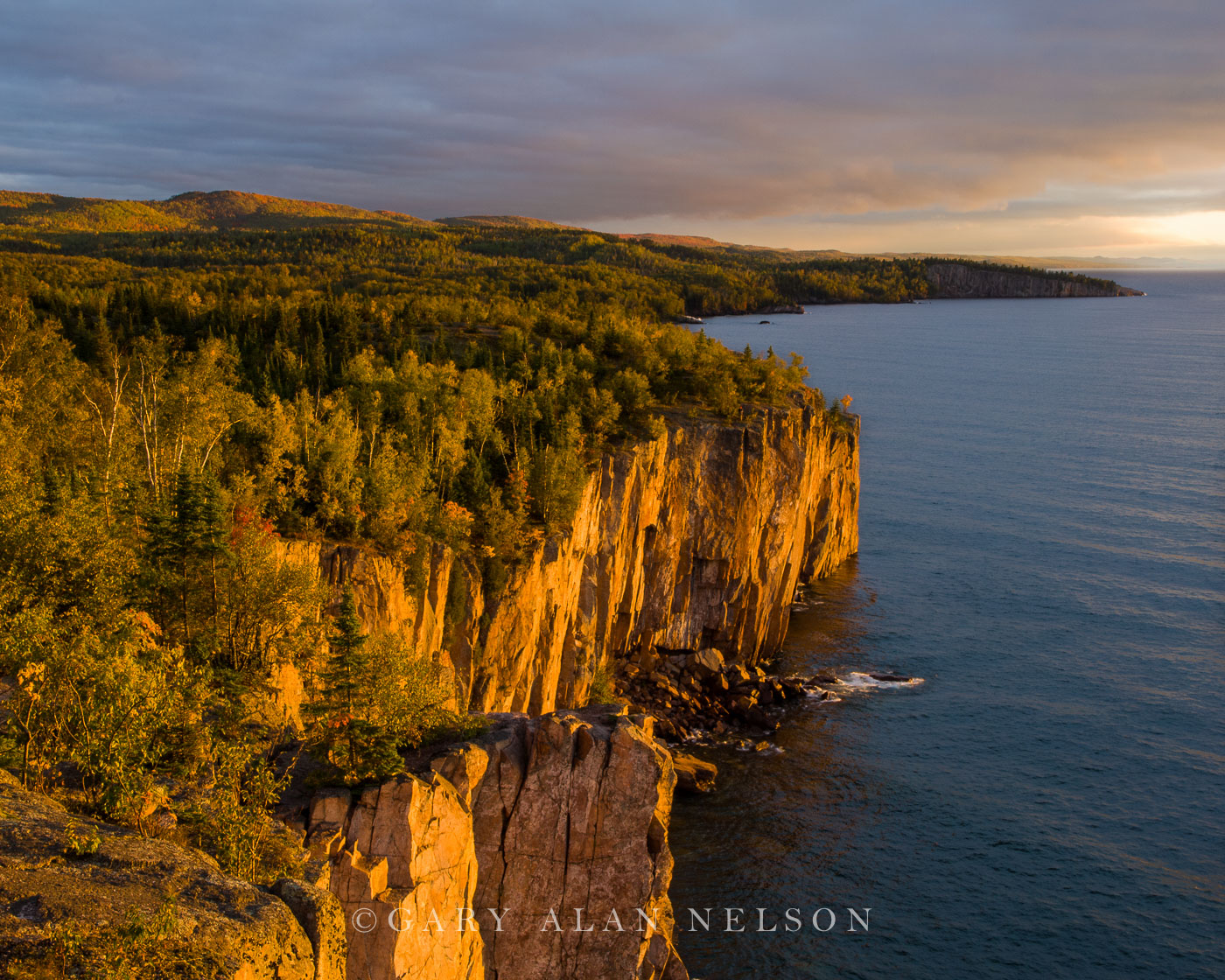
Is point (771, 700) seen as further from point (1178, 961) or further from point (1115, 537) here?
point (1115, 537)

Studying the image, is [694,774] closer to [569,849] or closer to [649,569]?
[649,569]

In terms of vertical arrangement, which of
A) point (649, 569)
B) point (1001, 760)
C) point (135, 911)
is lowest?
point (1001, 760)

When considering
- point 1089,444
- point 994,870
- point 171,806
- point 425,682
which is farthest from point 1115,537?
point 171,806

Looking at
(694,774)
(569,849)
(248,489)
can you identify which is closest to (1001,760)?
(694,774)

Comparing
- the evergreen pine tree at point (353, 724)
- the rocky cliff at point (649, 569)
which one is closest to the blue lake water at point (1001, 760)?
the rocky cliff at point (649, 569)

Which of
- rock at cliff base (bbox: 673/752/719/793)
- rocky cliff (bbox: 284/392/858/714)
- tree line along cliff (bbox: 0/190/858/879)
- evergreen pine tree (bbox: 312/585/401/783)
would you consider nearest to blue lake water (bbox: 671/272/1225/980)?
rock at cliff base (bbox: 673/752/719/793)

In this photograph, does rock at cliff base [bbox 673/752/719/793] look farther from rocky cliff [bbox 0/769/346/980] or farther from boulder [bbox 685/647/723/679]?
rocky cliff [bbox 0/769/346/980]

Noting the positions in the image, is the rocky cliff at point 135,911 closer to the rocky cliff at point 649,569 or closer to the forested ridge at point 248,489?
the forested ridge at point 248,489
